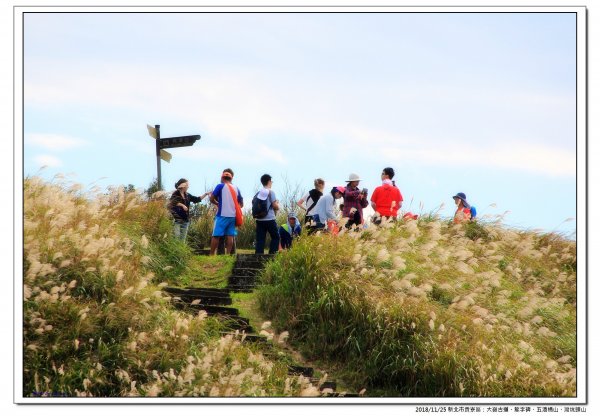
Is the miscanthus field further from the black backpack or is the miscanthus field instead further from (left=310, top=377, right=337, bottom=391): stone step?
the black backpack

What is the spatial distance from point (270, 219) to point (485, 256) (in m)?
4.85

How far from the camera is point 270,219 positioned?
16609 millimetres

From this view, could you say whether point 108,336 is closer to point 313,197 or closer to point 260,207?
point 260,207

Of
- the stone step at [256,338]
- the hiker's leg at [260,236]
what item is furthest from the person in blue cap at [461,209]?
the stone step at [256,338]

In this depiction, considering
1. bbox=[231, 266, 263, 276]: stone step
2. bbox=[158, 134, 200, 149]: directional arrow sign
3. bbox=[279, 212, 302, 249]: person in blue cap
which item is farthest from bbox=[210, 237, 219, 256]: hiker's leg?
bbox=[158, 134, 200, 149]: directional arrow sign

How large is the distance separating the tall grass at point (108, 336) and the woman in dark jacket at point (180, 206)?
13.4ft

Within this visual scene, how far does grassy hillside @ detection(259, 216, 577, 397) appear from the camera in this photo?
39.1 ft

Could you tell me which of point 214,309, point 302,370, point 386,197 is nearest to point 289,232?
point 386,197

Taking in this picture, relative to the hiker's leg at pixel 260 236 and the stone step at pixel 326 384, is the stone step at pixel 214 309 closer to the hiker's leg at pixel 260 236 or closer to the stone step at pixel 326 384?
the stone step at pixel 326 384

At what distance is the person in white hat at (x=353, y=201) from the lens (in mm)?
16719

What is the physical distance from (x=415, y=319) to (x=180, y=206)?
6150 mm

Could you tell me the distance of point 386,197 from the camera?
1712cm

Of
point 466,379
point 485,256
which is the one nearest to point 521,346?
point 466,379
